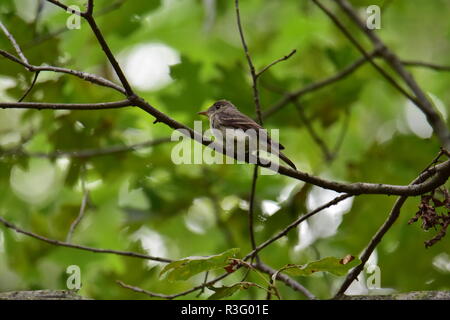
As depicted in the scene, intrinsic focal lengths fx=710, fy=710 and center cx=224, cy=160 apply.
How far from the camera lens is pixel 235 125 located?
148 inches

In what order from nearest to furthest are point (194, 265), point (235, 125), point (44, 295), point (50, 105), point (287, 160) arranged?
point (194, 265) < point (50, 105) < point (44, 295) < point (287, 160) < point (235, 125)

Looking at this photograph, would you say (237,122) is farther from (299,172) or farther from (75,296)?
(75,296)

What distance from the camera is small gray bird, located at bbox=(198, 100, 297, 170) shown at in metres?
3.28

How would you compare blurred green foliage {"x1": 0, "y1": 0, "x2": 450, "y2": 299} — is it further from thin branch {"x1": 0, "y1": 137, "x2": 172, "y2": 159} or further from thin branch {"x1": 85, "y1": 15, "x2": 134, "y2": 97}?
thin branch {"x1": 85, "y1": 15, "x2": 134, "y2": 97}

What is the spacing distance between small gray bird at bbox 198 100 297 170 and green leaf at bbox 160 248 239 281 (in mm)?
946

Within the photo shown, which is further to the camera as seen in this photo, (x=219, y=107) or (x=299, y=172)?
(x=219, y=107)

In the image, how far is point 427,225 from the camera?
7.98 ft

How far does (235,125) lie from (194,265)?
4.99 feet

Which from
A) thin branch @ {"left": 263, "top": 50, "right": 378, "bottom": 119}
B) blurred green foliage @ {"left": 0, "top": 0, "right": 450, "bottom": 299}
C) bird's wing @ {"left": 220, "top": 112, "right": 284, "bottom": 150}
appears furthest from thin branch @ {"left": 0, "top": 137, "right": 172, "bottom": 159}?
bird's wing @ {"left": 220, "top": 112, "right": 284, "bottom": 150}

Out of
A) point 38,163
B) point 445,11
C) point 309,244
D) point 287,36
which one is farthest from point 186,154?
point 445,11

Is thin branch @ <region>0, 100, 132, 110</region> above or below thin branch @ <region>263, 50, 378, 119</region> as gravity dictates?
below

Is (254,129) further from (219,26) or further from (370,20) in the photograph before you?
(219,26)

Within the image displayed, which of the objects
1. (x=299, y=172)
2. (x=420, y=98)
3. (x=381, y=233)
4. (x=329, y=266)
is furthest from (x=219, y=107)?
(x=329, y=266)
